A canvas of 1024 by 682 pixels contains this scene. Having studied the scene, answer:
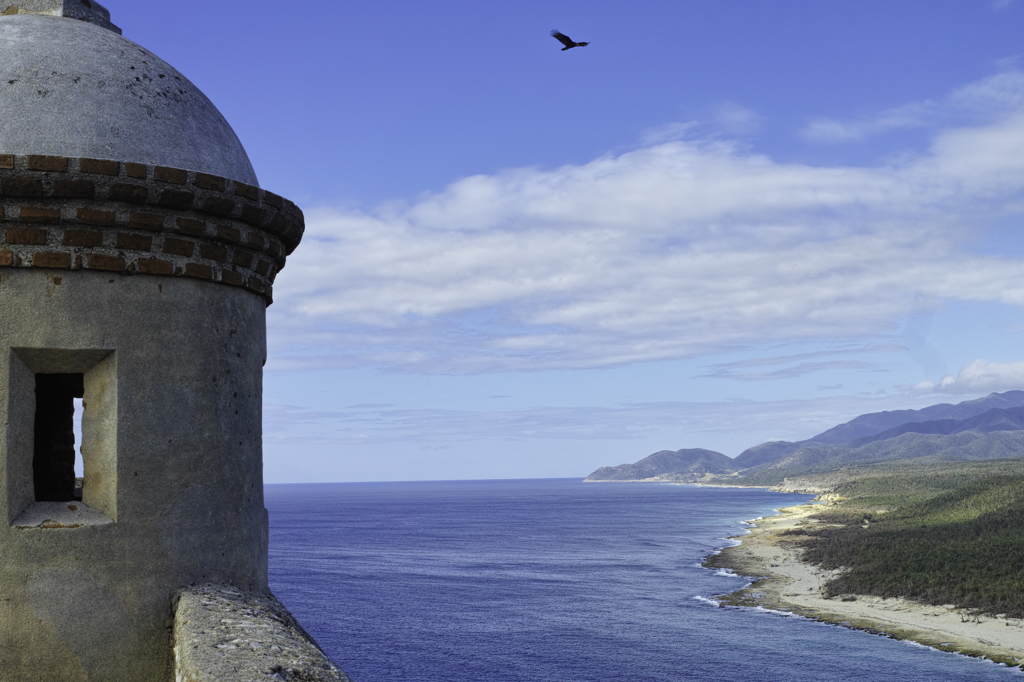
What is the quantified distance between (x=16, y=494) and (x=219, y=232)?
4.81 ft

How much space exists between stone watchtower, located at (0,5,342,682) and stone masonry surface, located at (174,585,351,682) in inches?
4.6

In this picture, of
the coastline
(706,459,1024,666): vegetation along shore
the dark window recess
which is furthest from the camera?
(706,459,1024,666): vegetation along shore

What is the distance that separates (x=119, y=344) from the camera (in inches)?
152

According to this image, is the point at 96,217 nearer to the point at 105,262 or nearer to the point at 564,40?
the point at 105,262

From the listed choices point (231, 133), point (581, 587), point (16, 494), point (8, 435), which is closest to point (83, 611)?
point (16, 494)

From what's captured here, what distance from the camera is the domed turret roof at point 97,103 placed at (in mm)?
3891

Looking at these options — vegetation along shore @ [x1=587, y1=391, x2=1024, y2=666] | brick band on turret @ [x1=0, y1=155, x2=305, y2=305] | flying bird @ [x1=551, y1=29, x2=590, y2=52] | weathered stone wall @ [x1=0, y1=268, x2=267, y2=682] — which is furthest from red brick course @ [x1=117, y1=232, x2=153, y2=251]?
vegetation along shore @ [x1=587, y1=391, x2=1024, y2=666]

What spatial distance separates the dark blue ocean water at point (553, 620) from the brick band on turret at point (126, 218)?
39.9 m

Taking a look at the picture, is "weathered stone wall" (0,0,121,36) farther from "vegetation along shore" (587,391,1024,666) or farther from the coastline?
"vegetation along shore" (587,391,1024,666)

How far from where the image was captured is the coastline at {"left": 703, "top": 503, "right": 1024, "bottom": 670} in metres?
44.4

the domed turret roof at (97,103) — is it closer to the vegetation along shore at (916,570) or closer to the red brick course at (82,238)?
the red brick course at (82,238)

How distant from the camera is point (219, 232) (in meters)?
4.14

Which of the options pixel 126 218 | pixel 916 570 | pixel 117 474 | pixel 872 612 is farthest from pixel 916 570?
pixel 126 218

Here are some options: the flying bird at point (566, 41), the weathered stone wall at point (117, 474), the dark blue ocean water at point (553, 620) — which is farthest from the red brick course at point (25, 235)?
the dark blue ocean water at point (553, 620)
